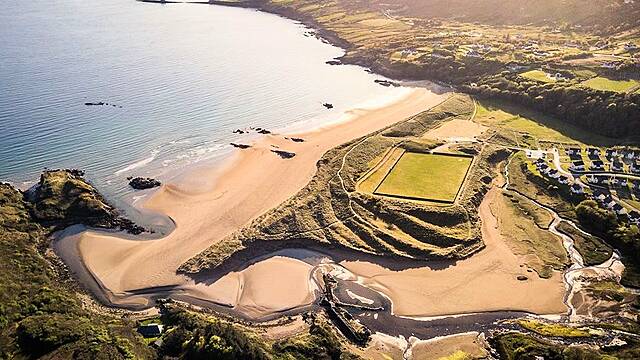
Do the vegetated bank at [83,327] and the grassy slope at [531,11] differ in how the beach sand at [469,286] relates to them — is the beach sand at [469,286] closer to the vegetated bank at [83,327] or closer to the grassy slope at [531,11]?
the vegetated bank at [83,327]

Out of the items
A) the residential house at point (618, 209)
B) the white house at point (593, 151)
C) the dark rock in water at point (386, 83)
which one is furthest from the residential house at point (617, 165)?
the dark rock in water at point (386, 83)

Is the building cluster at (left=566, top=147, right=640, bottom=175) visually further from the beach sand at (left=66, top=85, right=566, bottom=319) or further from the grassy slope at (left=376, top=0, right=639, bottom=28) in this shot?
the grassy slope at (left=376, top=0, right=639, bottom=28)

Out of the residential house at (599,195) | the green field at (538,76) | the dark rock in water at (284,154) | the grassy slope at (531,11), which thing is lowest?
the dark rock in water at (284,154)

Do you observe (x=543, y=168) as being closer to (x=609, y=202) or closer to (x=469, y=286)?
(x=609, y=202)

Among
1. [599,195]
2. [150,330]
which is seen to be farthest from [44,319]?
[599,195]

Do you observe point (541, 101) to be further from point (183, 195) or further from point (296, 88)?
point (183, 195)

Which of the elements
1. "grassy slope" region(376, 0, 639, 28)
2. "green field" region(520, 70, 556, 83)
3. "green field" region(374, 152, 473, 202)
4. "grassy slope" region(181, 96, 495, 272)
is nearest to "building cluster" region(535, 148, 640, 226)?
"grassy slope" region(181, 96, 495, 272)
